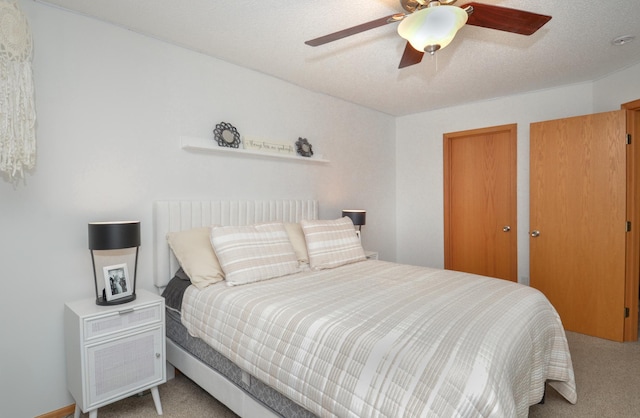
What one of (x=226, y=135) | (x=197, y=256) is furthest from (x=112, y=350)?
(x=226, y=135)

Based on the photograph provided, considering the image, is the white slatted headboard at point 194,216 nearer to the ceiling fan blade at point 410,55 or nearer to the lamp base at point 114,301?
the lamp base at point 114,301

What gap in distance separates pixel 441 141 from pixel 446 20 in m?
2.94

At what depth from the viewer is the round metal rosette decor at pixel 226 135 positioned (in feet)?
9.09

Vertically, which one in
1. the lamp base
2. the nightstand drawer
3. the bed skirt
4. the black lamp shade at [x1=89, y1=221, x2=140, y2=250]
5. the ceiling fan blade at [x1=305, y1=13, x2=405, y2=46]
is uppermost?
the ceiling fan blade at [x1=305, y1=13, x2=405, y2=46]

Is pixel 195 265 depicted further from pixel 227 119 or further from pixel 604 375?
pixel 604 375

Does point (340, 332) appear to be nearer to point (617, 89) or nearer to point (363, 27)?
point (363, 27)

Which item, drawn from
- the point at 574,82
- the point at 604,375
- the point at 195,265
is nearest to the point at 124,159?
the point at 195,265

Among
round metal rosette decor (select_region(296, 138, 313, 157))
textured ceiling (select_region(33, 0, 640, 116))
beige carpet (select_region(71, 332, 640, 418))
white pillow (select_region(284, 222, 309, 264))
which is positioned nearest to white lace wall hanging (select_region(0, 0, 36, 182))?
textured ceiling (select_region(33, 0, 640, 116))

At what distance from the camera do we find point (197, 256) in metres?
2.30

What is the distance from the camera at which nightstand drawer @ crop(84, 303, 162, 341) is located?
1830 millimetres

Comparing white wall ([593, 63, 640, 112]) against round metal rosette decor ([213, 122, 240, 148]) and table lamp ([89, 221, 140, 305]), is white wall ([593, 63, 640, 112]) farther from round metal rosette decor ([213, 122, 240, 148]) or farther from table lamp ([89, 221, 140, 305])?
table lamp ([89, 221, 140, 305])

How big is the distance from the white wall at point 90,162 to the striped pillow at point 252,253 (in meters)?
0.56

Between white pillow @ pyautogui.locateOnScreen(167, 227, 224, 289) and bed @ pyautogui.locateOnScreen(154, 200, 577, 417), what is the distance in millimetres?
15

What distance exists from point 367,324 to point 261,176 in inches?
78.0
